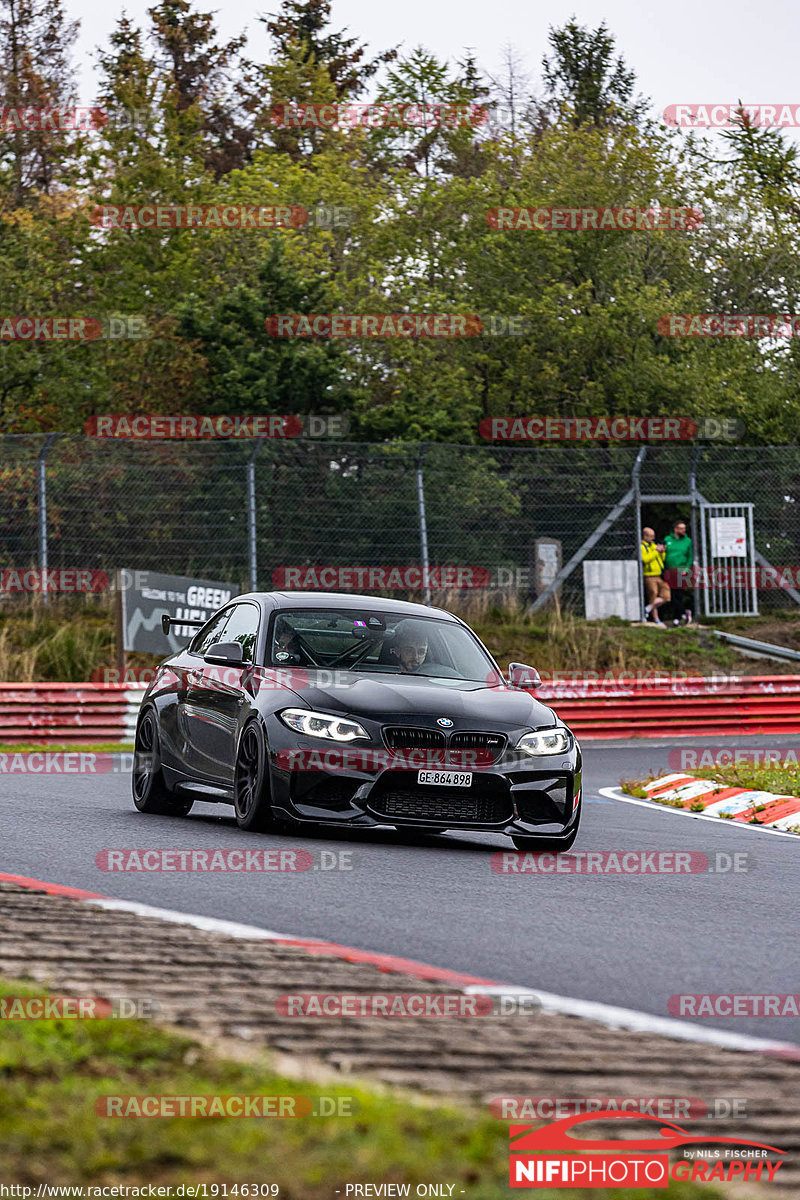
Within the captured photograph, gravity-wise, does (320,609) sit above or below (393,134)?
below

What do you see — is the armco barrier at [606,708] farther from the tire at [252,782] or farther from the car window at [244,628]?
the tire at [252,782]

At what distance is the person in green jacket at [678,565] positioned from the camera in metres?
27.2

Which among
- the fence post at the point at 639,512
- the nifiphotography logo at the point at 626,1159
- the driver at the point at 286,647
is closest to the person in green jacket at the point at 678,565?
the fence post at the point at 639,512

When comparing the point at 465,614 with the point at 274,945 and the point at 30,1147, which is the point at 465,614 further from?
the point at 30,1147

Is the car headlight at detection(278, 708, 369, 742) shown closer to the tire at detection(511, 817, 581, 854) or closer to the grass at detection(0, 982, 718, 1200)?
the tire at detection(511, 817, 581, 854)

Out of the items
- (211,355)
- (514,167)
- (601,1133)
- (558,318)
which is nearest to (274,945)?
(601,1133)

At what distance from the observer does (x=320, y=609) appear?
1131 cm

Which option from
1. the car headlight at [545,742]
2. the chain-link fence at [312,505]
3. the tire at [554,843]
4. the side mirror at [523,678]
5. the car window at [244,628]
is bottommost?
the tire at [554,843]

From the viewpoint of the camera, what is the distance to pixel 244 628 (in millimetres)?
11492

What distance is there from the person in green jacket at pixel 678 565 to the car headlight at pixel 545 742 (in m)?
16.9

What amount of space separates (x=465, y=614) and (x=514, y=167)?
17.9m

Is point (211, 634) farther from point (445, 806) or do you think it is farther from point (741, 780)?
point (741, 780)

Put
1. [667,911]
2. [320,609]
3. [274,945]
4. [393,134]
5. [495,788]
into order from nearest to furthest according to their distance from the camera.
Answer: [274,945] < [667,911] < [495,788] < [320,609] < [393,134]

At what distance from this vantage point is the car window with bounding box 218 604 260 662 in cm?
1114
